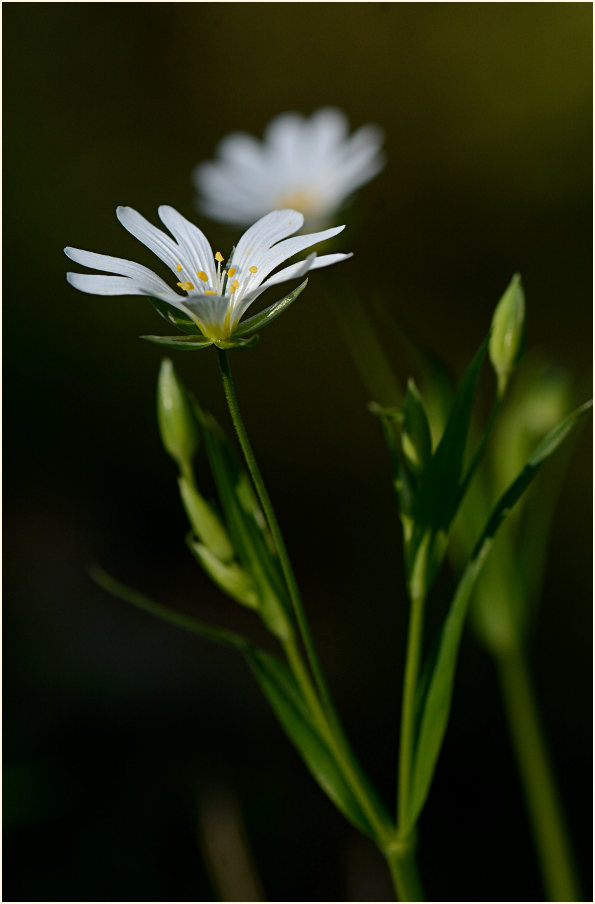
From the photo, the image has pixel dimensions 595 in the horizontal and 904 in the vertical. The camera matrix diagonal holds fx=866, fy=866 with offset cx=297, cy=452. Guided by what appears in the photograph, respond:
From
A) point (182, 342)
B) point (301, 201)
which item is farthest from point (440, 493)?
point (301, 201)

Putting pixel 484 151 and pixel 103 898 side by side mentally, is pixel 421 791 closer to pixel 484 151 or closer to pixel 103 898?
pixel 103 898

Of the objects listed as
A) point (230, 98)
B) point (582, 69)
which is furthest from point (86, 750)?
point (582, 69)

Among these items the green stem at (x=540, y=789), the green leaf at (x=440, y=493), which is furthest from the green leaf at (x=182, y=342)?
the green stem at (x=540, y=789)

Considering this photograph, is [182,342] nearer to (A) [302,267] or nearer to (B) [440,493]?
(A) [302,267]

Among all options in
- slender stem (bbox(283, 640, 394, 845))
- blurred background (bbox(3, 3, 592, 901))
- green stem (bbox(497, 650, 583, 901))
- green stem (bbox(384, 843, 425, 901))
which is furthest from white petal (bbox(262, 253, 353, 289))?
blurred background (bbox(3, 3, 592, 901))

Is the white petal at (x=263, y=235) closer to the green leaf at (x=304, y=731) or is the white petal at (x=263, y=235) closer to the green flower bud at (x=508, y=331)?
the green flower bud at (x=508, y=331)

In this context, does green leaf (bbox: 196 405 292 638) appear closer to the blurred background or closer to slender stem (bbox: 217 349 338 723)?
slender stem (bbox: 217 349 338 723)
